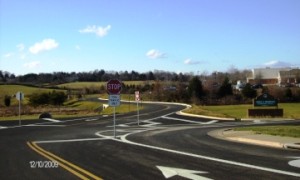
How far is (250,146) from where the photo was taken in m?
16.9

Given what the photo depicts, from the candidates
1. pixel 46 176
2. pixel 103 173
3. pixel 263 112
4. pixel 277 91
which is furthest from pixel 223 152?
pixel 277 91

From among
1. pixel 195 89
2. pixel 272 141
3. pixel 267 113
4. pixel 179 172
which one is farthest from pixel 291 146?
pixel 195 89

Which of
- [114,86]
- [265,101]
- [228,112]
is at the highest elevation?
[114,86]

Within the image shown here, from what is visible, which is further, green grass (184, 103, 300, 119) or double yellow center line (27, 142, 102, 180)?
green grass (184, 103, 300, 119)

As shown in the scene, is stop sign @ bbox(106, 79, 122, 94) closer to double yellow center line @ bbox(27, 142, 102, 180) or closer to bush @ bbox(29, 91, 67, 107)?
double yellow center line @ bbox(27, 142, 102, 180)

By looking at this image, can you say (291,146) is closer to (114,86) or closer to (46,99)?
(114,86)

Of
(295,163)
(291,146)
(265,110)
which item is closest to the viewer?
(295,163)

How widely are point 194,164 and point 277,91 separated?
89.0 metres

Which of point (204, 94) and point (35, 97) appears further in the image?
point (35, 97)

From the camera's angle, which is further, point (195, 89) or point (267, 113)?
point (195, 89)

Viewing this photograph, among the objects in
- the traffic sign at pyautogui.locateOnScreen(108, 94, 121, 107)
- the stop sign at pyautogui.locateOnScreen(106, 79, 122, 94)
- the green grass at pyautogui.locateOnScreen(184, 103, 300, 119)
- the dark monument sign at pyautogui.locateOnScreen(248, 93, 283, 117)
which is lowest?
the green grass at pyautogui.locateOnScreen(184, 103, 300, 119)

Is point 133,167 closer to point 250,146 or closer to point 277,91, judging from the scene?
point 250,146

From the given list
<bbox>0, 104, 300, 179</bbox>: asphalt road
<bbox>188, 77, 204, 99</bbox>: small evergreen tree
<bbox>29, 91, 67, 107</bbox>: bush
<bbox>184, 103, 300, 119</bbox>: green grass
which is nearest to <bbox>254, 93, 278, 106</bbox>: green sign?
<bbox>184, 103, 300, 119</bbox>: green grass

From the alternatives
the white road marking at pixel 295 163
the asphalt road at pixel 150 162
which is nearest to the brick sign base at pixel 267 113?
the asphalt road at pixel 150 162
